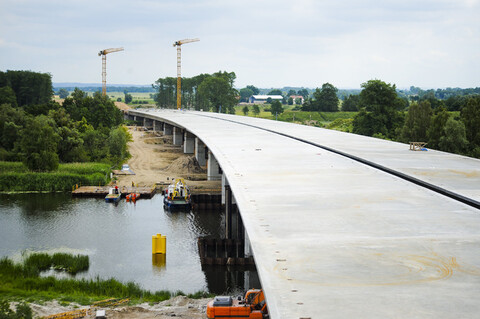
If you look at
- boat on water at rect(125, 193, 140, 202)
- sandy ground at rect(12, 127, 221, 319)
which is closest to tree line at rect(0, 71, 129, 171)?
sandy ground at rect(12, 127, 221, 319)

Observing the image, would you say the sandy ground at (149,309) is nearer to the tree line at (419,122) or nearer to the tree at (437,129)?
the tree line at (419,122)

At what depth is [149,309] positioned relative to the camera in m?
26.0

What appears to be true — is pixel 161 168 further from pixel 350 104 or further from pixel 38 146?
pixel 350 104

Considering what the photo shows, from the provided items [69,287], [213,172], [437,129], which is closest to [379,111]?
[437,129]

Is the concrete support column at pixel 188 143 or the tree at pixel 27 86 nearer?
the concrete support column at pixel 188 143

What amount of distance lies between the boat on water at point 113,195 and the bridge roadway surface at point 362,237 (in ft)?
79.2

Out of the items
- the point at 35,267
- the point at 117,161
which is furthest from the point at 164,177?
the point at 35,267

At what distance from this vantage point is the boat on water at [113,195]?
185 feet

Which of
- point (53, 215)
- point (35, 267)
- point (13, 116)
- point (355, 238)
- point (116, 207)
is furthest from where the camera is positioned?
point (13, 116)

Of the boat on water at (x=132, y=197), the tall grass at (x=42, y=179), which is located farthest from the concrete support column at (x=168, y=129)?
the boat on water at (x=132, y=197)

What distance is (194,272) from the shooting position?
33250mm

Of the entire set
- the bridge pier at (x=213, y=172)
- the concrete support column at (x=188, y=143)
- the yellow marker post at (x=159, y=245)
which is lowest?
the yellow marker post at (x=159, y=245)

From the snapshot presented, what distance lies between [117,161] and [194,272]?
1954 inches

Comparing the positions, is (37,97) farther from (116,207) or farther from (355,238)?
(355,238)
